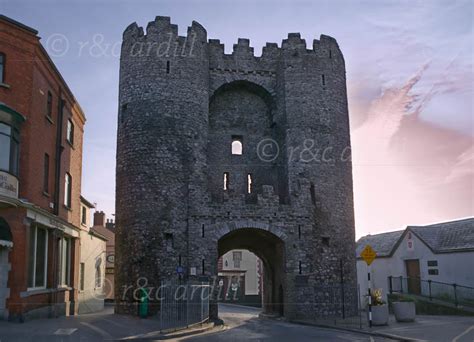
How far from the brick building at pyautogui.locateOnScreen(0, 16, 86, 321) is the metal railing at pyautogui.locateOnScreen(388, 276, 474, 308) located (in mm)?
18429

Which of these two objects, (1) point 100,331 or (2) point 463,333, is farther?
(2) point 463,333

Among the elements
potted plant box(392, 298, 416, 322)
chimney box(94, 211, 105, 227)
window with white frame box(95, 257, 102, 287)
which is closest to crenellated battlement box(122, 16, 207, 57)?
potted plant box(392, 298, 416, 322)

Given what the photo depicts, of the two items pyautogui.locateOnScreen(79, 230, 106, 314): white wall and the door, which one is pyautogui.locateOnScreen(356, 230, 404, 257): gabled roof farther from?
pyautogui.locateOnScreen(79, 230, 106, 314): white wall

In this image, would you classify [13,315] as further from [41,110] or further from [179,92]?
[179,92]

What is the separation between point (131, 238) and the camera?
23.9 meters

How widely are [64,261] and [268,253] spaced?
1033 cm

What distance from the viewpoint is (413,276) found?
109 feet

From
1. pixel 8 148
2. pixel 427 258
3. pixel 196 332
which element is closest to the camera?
pixel 8 148

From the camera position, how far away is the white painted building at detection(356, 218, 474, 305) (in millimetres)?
29469

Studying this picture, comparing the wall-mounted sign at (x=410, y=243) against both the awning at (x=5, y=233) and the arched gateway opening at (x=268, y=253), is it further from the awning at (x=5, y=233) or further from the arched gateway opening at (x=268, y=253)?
the awning at (x=5, y=233)

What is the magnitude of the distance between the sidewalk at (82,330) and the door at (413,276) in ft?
56.0

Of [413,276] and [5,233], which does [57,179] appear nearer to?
[5,233]

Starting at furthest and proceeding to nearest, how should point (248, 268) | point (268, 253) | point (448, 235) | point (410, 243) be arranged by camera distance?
point (248, 268) → point (410, 243) → point (448, 235) → point (268, 253)

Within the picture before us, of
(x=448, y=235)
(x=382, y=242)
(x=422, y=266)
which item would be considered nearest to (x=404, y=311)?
(x=422, y=266)
